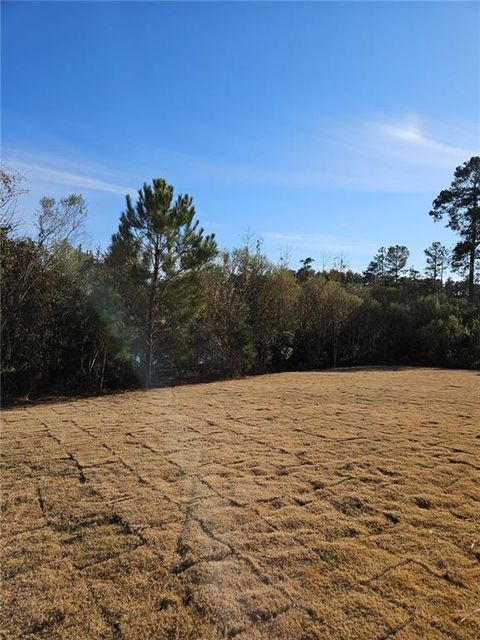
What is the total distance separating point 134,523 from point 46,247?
6.10 m

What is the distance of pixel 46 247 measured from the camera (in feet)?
24.1

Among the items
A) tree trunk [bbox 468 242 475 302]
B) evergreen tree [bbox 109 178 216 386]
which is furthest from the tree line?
tree trunk [bbox 468 242 475 302]

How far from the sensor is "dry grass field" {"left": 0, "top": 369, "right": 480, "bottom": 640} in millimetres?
1671

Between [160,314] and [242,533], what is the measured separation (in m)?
7.23

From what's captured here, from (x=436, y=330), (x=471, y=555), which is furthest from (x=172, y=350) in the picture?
(x=436, y=330)

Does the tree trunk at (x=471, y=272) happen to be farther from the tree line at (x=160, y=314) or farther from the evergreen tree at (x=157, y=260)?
the evergreen tree at (x=157, y=260)

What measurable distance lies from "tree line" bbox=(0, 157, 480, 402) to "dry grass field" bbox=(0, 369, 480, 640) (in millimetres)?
3406

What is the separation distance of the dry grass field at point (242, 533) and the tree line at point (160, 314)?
3.41 meters

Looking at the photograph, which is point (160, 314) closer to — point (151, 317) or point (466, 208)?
point (151, 317)

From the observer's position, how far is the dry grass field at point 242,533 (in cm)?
167

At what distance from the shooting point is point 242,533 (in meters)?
2.31

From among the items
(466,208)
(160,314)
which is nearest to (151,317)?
(160,314)

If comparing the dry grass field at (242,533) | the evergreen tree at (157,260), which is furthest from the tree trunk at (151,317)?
the dry grass field at (242,533)

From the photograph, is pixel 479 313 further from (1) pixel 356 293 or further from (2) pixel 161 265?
(2) pixel 161 265
